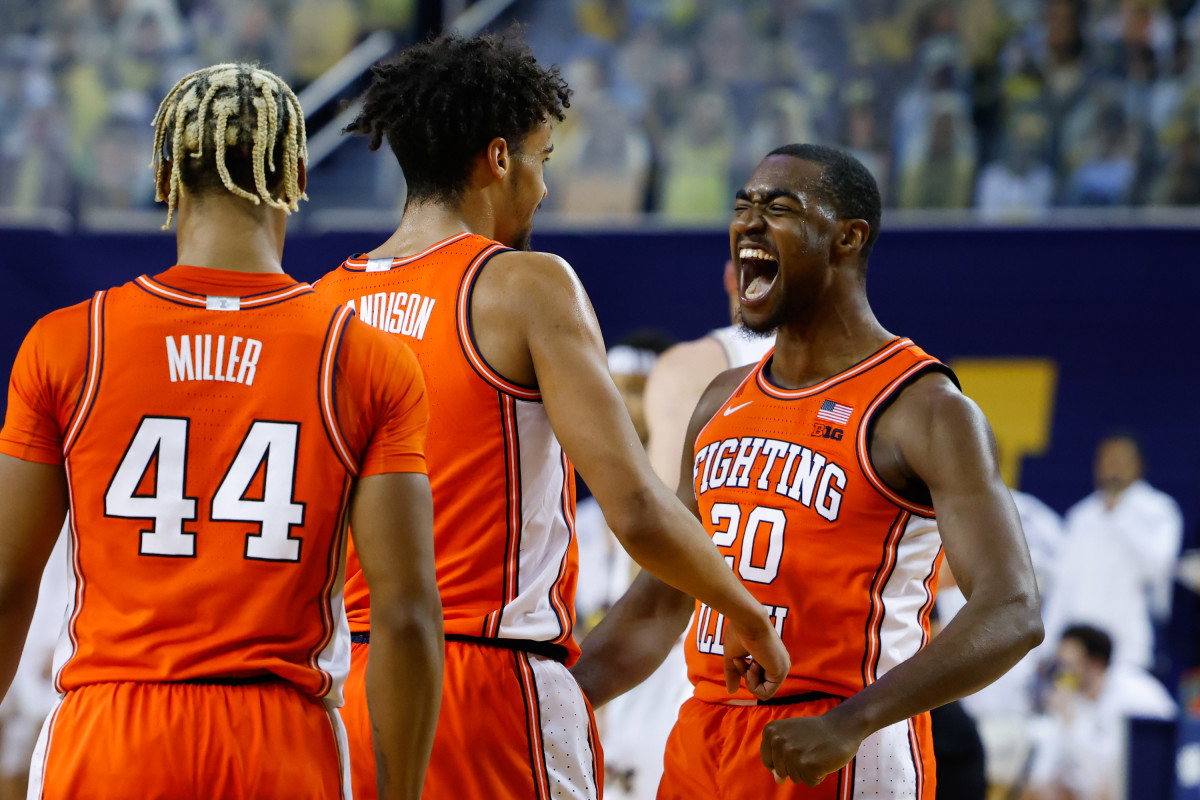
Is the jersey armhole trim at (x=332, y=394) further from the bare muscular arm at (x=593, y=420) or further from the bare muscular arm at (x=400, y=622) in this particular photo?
the bare muscular arm at (x=593, y=420)

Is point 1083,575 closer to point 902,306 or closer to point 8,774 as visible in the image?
point 902,306

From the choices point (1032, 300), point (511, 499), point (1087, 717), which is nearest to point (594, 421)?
point (511, 499)

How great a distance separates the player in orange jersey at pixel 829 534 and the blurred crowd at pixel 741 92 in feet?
23.7

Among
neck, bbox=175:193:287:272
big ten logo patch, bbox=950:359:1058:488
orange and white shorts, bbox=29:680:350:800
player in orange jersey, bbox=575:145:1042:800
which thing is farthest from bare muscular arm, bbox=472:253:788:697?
big ten logo patch, bbox=950:359:1058:488

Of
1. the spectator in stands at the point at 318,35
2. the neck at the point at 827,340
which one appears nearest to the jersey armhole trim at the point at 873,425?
the neck at the point at 827,340

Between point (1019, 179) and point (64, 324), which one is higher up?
point (1019, 179)

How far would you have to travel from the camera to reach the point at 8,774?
819 centimetres

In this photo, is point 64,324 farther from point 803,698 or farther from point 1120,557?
point 1120,557

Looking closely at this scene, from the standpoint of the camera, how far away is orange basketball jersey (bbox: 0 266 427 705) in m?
2.29

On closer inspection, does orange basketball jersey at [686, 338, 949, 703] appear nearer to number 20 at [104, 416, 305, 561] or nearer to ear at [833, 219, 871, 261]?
ear at [833, 219, 871, 261]

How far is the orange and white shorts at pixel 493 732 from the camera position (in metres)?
2.78

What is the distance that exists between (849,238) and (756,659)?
1119 mm

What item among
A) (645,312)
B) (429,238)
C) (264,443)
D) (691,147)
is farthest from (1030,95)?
(264,443)

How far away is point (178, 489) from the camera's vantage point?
7.51 feet
